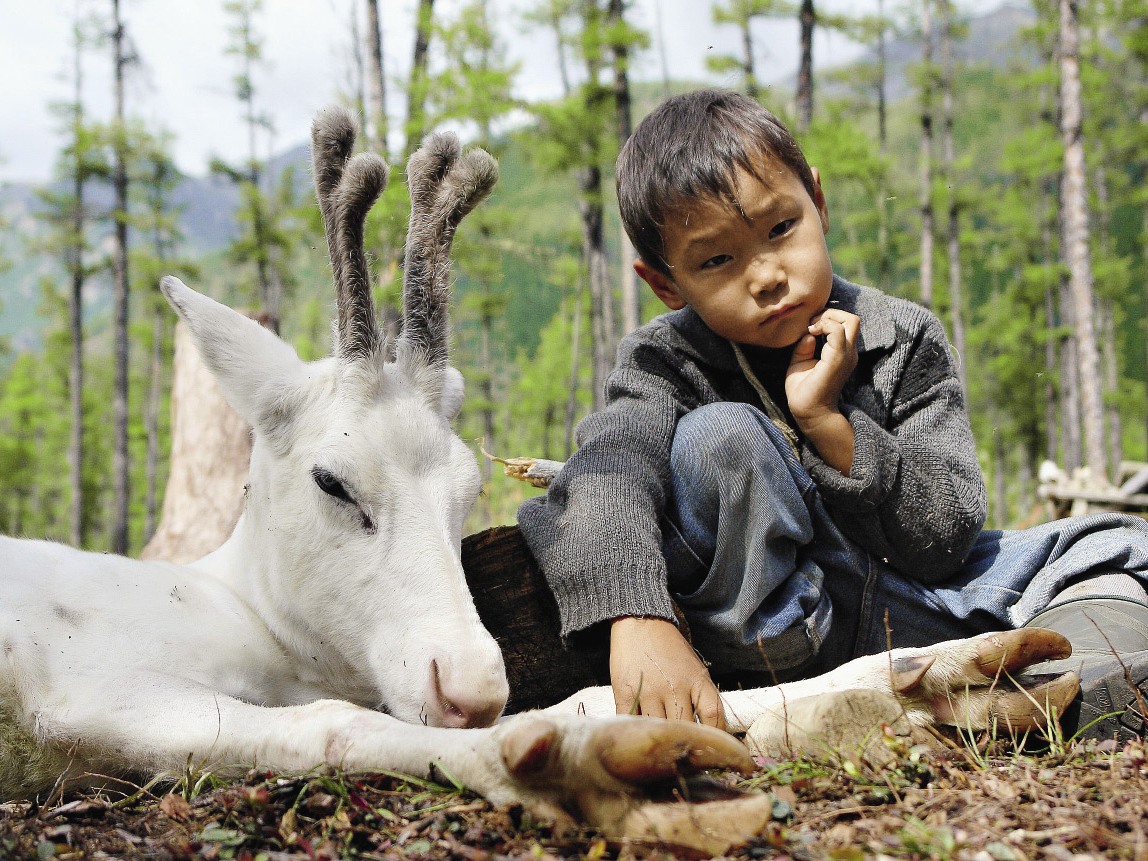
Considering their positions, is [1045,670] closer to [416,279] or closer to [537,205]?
[416,279]

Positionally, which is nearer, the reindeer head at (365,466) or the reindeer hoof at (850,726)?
the reindeer hoof at (850,726)

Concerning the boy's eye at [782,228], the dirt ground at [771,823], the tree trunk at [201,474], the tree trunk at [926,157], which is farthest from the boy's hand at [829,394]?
the tree trunk at [926,157]

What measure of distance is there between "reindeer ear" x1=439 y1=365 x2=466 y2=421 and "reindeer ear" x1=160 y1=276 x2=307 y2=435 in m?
0.45

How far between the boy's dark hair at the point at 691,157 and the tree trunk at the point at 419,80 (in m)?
12.2

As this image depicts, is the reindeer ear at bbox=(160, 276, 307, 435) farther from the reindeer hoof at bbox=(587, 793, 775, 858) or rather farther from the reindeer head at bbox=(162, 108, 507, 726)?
the reindeer hoof at bbox=(587, 793, 775, 858)

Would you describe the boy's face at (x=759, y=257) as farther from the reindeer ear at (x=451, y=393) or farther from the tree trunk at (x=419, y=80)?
the tree trunk at (x=419, y=80)

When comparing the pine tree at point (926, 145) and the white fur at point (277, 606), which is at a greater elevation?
the pine tree at point (926, 145)

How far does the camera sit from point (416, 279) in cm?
272

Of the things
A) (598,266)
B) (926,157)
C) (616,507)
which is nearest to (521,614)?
(616,507)

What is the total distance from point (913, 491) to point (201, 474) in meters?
4.60

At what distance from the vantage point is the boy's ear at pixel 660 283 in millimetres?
2969

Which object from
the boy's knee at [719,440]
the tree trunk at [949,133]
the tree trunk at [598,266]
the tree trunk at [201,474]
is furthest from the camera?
the tree trunk at [949,133]

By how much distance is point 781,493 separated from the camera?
249 cm

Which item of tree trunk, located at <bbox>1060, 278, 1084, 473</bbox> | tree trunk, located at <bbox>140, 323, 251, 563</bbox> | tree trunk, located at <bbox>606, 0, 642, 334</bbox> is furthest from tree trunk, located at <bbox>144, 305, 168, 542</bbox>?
tree trunk, located at <bbox>1060, 278, 1084, 473</bbox>
